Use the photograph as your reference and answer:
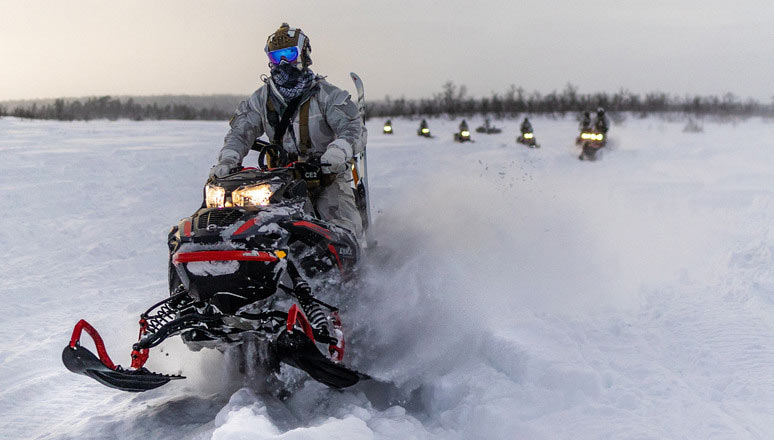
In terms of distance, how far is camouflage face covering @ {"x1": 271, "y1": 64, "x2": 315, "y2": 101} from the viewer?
186 inches

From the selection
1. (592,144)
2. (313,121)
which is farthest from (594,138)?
(313,121)

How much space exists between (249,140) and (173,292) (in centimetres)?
164

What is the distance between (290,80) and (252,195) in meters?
1.48

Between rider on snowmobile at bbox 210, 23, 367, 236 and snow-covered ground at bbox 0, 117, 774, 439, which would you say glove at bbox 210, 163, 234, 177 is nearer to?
rider on snowmobile at bbox 210, 23, 367, 236

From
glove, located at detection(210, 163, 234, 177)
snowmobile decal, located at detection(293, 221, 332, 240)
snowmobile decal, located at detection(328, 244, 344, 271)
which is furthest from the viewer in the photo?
glove, located at detection(210, 163, 234, 177)

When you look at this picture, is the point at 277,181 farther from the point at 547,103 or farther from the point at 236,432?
the point at 547,103

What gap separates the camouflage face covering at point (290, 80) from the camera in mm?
4723

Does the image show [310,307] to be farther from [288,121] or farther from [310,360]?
[288,121]

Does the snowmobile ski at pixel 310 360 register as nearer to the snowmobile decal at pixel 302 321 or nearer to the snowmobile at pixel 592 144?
the snowmobile decal at pixel 302 321

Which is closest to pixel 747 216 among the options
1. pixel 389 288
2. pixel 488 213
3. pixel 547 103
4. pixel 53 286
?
pixel 488 213

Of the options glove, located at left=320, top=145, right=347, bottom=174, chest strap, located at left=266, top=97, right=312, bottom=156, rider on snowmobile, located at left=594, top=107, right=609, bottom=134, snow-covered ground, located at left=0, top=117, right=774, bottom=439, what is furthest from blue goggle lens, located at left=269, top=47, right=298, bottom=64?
rider on snowmobile, located at left=594, top=107, right=609, bottom=134

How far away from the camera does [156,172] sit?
14766mm

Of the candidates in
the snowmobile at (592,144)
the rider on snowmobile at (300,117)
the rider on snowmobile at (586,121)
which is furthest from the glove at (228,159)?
the rider on snowmobile at (586,121)

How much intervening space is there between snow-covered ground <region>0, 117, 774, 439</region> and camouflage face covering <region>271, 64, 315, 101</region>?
1.60 meters
